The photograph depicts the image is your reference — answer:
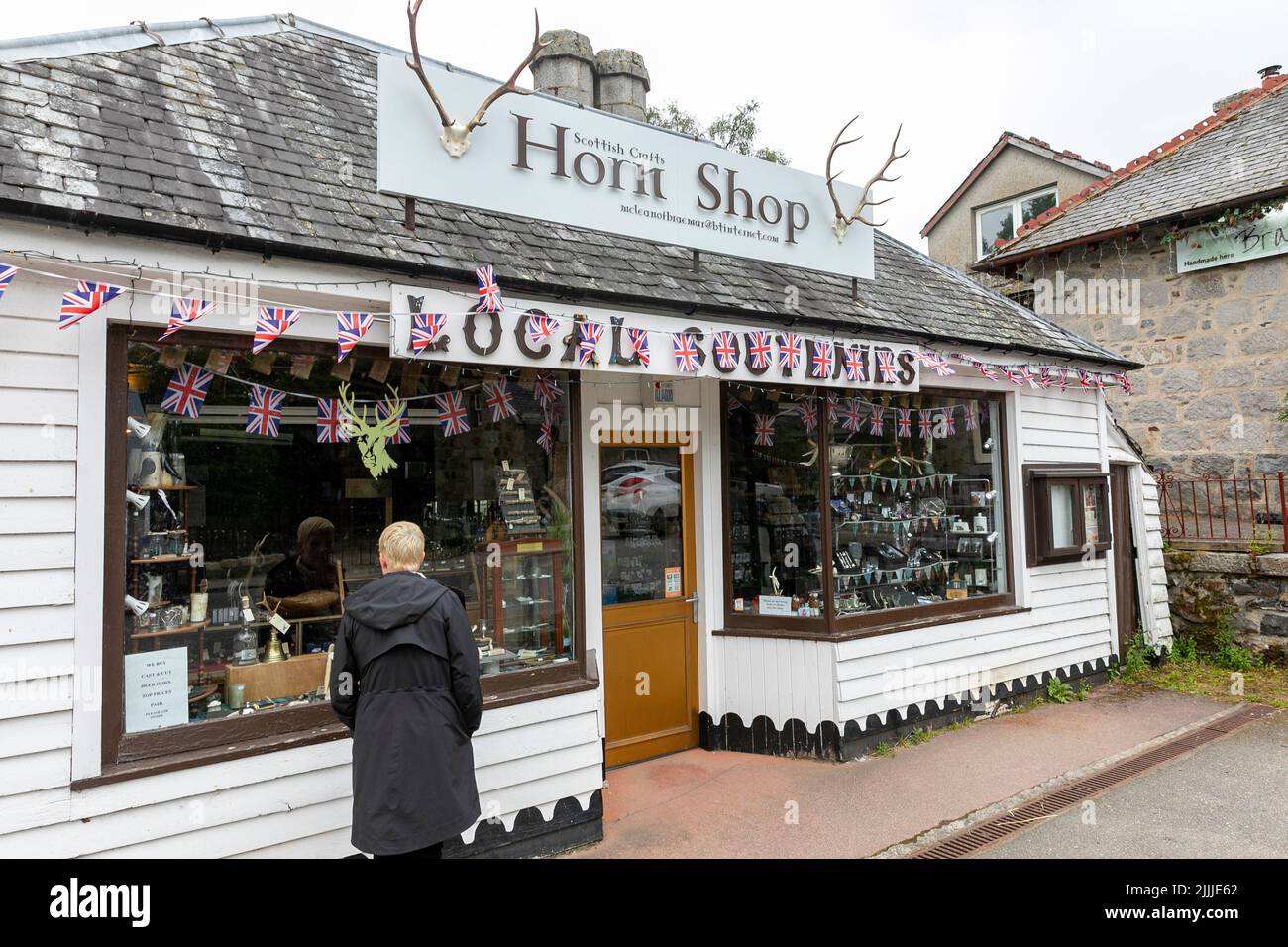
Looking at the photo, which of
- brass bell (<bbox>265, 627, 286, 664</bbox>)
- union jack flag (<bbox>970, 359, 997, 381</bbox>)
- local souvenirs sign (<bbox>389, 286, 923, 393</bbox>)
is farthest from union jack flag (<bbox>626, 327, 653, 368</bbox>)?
union jack flag (<bbox>970, 359, 997, 381</bbox>)

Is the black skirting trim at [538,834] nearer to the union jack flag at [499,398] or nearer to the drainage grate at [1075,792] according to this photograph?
the drainage grate at [1075,792]

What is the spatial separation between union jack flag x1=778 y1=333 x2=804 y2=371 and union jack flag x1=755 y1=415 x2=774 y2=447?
3.16 feet

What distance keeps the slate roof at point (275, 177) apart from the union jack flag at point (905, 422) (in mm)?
684

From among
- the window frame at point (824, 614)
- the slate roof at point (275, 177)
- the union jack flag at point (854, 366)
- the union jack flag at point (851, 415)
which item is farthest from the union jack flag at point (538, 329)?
the union jack flag at point (851, 415)

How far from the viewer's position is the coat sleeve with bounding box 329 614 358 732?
329 centimetres

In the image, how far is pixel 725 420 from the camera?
6.46 m

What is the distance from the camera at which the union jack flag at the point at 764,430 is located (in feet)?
21.3

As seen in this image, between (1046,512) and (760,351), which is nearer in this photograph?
(760,351)

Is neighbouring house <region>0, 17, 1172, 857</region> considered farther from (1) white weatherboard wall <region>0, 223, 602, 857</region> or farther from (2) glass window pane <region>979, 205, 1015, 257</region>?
(2) glass window pane <region>979, 205, 1015, 257</region>

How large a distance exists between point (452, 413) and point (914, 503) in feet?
13.7

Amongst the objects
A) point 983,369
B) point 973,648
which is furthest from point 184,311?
point 973,648

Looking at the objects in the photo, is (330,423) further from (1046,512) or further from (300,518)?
(1046,512)

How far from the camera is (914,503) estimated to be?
23.4ft
